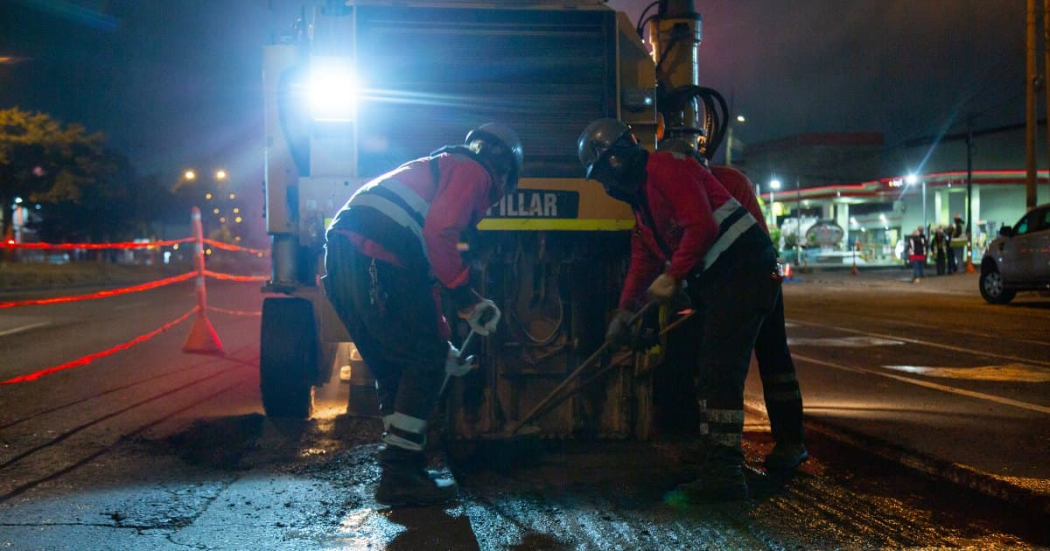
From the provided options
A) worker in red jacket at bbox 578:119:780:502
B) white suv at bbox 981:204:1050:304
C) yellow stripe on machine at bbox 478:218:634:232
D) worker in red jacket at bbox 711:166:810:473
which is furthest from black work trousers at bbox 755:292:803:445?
white suv at bbox 981:204:1050:304

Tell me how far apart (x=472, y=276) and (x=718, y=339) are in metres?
1.42

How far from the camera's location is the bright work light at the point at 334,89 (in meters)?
5.19

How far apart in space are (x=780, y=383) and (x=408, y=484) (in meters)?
2.09

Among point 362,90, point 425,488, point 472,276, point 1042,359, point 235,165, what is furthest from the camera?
point 235,165

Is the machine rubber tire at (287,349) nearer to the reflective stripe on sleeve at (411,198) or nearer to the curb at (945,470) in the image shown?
the reflective stripe on sleeve at (411,198)

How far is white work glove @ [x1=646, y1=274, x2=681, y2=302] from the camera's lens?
13.6 ft

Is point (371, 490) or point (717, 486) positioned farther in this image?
point (371, 490)

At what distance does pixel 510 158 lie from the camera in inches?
168

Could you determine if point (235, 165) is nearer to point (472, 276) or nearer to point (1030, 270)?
point (1030, 270)

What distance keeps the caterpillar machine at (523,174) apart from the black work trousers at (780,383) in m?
0.58

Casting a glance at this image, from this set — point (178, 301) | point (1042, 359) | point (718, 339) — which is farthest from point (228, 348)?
point (178, 301)

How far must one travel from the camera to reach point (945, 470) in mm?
4422

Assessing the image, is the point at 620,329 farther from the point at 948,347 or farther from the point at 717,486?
the point at 948,347

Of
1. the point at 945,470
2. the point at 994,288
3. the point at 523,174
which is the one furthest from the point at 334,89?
the point at 994,288
